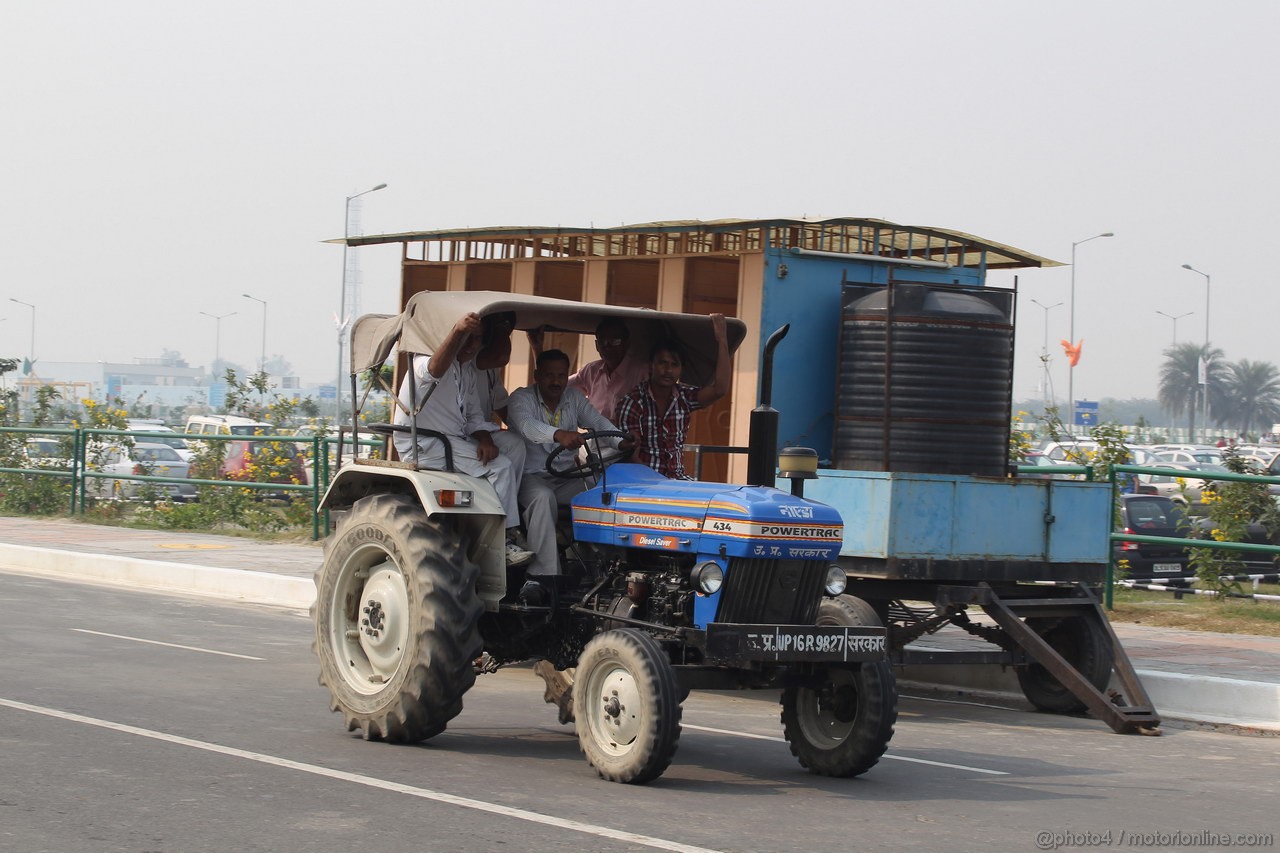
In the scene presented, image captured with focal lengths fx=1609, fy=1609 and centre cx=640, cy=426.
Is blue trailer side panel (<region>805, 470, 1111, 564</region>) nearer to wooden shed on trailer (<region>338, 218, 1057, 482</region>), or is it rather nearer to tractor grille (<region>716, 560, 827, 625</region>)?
wooden shed on trailer (<region>338, 218, 1057, 482</region>)

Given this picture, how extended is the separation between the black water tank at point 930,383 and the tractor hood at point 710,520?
13.3ft

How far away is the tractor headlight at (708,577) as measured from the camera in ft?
26.1

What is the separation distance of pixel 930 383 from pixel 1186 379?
4543 inches

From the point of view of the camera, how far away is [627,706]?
7.80 meters

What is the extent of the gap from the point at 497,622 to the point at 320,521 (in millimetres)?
14193

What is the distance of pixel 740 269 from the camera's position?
12.9 meters

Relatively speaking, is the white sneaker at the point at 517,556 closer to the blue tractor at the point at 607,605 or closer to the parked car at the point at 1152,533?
the blue tractor at the point at 607,605

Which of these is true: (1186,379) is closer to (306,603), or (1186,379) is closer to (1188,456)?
(1188,456)

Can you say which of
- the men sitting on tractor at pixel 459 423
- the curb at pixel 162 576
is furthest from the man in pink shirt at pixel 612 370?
the curb at pixel 162 576

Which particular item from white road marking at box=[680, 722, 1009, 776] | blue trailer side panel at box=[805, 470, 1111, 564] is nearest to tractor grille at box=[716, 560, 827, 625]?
white road marking at box=[680, 722, 1009, 776]

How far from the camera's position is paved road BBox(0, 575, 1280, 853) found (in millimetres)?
6633

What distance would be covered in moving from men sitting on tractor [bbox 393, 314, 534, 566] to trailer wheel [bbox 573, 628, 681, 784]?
983mm

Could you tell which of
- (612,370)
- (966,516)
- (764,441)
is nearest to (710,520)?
(764,441)

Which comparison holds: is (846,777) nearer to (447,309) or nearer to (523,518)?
(523,518)
